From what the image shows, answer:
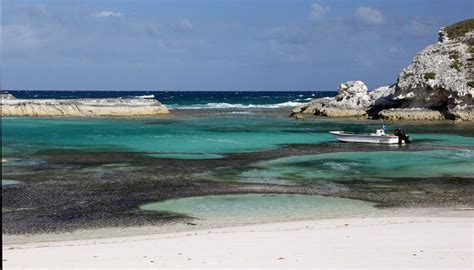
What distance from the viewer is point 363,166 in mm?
31406

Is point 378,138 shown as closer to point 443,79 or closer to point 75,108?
point 443,79

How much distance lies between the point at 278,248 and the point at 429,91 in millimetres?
66344

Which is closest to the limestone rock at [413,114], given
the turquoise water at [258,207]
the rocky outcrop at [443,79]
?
the rocky outcrop at [443,79]

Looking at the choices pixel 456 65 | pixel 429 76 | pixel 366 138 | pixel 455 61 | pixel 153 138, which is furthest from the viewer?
pixel 455 61

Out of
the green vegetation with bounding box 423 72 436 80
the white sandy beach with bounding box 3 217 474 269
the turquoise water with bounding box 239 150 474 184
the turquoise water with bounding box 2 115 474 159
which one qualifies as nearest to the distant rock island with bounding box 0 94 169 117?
the turquoise water with bounding box 2 115 474 159

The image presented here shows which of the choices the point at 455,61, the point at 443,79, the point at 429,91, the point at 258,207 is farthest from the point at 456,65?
the point at 258,207

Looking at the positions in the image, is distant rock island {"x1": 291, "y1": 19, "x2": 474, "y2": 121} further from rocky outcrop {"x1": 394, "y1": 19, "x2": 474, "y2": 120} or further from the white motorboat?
the white motorboat

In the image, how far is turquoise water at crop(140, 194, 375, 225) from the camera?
1858 centimetres

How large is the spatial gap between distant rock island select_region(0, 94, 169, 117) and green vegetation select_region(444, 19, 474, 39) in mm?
42296

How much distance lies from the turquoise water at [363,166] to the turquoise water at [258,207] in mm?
4389

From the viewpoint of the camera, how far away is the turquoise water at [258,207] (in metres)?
18.6

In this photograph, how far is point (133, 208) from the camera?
19.8 m

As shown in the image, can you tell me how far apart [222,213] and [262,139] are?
28.2 m

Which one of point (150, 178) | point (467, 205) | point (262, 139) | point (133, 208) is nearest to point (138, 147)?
point (262, 139)
